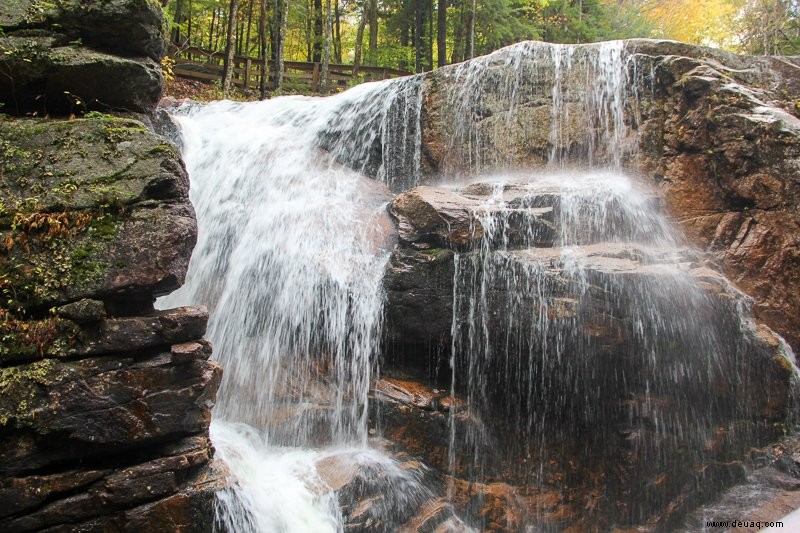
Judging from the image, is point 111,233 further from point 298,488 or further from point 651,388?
point 651,388

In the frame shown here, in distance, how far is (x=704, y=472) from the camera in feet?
20.9

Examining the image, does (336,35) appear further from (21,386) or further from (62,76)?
(21,386)

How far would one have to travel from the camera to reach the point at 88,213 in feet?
14.6

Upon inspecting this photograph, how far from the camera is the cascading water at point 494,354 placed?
5.80 m

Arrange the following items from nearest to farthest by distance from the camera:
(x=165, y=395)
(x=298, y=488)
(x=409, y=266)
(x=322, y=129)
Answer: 1. (x=165, y=395)
2. (x=298, y=488)
3. (x=409, y=266)
4. (x=322, y=129)

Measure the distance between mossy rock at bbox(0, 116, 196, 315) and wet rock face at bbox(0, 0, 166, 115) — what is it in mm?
538

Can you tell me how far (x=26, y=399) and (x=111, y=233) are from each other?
1.46 meters

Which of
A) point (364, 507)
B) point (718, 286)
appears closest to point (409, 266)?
point (364, 507)

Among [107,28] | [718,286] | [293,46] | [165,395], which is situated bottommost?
[165,395]

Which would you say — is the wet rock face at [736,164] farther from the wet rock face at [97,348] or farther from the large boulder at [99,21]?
the large boulder at [99,21]

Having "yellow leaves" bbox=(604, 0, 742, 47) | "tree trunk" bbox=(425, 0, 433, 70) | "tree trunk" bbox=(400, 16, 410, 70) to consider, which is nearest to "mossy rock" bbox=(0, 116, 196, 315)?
"tree trunk" bbox=(425, 0, 433, 70)

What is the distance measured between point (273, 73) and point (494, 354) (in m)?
17.2

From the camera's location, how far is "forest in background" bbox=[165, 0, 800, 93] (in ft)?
55.2

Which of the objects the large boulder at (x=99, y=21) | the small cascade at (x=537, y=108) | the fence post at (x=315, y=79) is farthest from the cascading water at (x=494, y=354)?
the fence post at (x=315, y=79)
